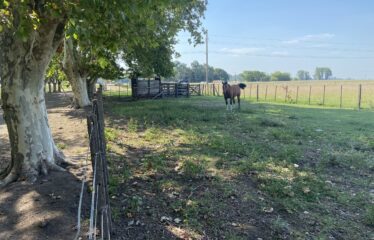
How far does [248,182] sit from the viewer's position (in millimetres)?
5820

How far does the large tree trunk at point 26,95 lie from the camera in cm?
535

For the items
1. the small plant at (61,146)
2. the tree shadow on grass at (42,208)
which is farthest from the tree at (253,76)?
the tree shadow on grass at (42,208)

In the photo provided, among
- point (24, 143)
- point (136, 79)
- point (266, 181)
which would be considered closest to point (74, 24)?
point (24, 143)

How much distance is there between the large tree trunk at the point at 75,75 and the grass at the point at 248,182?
846 cm

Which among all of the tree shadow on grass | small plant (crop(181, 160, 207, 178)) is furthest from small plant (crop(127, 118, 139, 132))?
the tree shadow on grass

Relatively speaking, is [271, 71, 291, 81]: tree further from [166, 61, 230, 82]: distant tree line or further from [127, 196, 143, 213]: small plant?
[127, 196, 143, 213]: small plant

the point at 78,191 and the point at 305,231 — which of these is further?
the point at 78,191

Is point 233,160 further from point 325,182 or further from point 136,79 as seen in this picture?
point 136,79

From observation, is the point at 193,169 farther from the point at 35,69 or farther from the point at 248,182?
the point at 35,69

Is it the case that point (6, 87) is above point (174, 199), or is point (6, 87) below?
above

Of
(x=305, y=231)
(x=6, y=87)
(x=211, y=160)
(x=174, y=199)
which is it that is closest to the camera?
(x=305, y=231)

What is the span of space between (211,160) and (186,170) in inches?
41.5

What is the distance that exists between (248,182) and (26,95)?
3828mm

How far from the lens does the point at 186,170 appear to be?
20.5 feet
